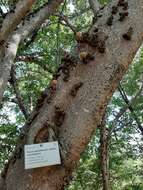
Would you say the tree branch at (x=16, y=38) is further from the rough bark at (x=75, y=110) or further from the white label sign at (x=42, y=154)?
the white label sign at (x=42, y=154)

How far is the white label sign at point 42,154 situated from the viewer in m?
1.90

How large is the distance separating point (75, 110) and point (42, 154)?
11.9 inches

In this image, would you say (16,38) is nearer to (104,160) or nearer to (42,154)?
(104,160)

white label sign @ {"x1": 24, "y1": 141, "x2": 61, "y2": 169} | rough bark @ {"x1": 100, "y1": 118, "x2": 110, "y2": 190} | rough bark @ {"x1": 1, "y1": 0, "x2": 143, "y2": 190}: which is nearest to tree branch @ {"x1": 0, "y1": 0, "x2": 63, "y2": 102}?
rough bark @ {"x1": 100, "y1": 118, "x2": 110, "y2": 190}

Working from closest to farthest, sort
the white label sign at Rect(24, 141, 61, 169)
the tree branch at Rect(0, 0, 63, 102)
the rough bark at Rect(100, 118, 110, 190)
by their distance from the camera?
the white label sign at Rect(24, 141, 61, 169) < the tree branch at Rect(0, 0, 63, 102) < the rough bark at Rect(100, 118, 110, 190)

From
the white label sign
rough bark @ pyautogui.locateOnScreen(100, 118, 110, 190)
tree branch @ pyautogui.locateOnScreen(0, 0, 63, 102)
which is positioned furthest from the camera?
rough bark @ pyautogui.locateOnScreen(100, 118, 110, 190)

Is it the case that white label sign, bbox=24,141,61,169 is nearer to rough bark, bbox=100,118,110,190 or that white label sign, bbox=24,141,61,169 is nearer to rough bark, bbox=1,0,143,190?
rough bark, bbox=1,0,143,190

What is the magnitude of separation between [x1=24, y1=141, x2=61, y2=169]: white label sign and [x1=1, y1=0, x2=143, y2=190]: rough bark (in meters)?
0.04

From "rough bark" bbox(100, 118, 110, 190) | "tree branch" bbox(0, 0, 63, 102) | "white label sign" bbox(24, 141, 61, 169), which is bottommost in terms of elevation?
"white label sign" bbox(24, 141, 61, 169)

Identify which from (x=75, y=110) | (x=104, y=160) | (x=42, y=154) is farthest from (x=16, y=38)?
(x=42, y=154)

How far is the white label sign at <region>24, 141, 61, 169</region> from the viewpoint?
1.90 m

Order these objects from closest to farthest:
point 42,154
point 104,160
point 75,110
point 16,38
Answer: point 42,154 → point 75,110 → point 104,160 → point 16,38

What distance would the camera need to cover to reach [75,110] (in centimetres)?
205

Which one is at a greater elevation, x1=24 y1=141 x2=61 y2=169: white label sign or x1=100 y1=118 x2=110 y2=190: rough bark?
x1=100 y1=118 x2=110 y2=190: rough bark
